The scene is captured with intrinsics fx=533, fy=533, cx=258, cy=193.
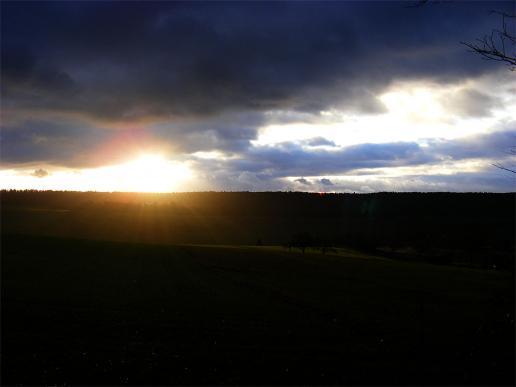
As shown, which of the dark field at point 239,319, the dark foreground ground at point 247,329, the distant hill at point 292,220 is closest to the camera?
the dark foreground ground at point 247,329

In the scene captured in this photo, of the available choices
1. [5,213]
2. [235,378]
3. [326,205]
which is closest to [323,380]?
[235,378]

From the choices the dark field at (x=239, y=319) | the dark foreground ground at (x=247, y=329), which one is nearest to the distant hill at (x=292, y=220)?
the dark field at (x=239, y=319)

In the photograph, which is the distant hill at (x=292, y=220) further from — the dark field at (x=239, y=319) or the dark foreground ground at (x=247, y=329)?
the dark foreground ground at (x=247, y=329)

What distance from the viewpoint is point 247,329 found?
20156 mm

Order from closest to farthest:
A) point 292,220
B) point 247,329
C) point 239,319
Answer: point 247,329 < point 239,319 < point 292,220

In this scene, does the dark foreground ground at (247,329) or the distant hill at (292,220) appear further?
the distant hill at (292,220)

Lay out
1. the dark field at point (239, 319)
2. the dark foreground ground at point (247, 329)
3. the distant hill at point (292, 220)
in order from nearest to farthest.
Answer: the dark foreground ground at point (247, 329) < the dark field at point (239, 319) < the distant hill at point (292, 220)

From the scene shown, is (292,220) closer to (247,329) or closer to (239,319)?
(239,319)

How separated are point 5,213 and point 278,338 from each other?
4647 inches

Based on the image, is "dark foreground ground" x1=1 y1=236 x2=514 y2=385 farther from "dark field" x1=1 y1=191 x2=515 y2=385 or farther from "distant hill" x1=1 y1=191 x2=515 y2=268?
"distant hill" x1=1 y1=191 x2=515 y2=268

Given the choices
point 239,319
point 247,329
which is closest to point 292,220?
point 239,319

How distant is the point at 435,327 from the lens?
2188cm

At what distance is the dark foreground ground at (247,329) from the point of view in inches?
572

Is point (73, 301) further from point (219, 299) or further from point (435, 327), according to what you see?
point (435, 327)
